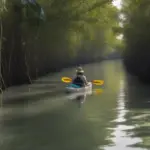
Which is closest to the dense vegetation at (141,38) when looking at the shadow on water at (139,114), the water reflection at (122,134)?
the shadow on water at (139,114)

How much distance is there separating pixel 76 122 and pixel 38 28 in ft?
66.3

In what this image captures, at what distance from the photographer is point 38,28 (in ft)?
119

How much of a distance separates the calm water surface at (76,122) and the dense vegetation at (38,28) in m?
4.76

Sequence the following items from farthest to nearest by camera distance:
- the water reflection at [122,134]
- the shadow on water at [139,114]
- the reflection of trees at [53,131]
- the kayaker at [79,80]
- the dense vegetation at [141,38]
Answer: the dense vegetation at [141,38] < the kayaker at [79,80] < the shadow on water at [139,114] < the reflection of trees at [53,131] < the water reflection at [122,134]

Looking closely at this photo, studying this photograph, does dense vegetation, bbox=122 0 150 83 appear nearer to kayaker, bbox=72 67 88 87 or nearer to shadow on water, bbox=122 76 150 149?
shadow on water, bbox=122 76 150 149

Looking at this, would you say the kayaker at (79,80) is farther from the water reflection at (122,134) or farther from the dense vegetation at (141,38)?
the dense vegetation at (141,38)

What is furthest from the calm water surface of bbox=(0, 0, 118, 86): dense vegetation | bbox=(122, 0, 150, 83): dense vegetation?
bbox=(122, 0, 150, 83): dense vegetation

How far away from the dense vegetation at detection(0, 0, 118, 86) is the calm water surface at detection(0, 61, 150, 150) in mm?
4755

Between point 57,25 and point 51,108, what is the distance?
21985mm

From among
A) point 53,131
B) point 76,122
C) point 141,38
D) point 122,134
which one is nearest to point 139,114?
point 76,122

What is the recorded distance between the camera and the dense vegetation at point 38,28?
2981 centimetres

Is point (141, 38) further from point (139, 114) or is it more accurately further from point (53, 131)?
point (53, 131)

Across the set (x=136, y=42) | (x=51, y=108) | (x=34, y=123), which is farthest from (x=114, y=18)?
(x=34, y=123)

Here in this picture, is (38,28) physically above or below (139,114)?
above
